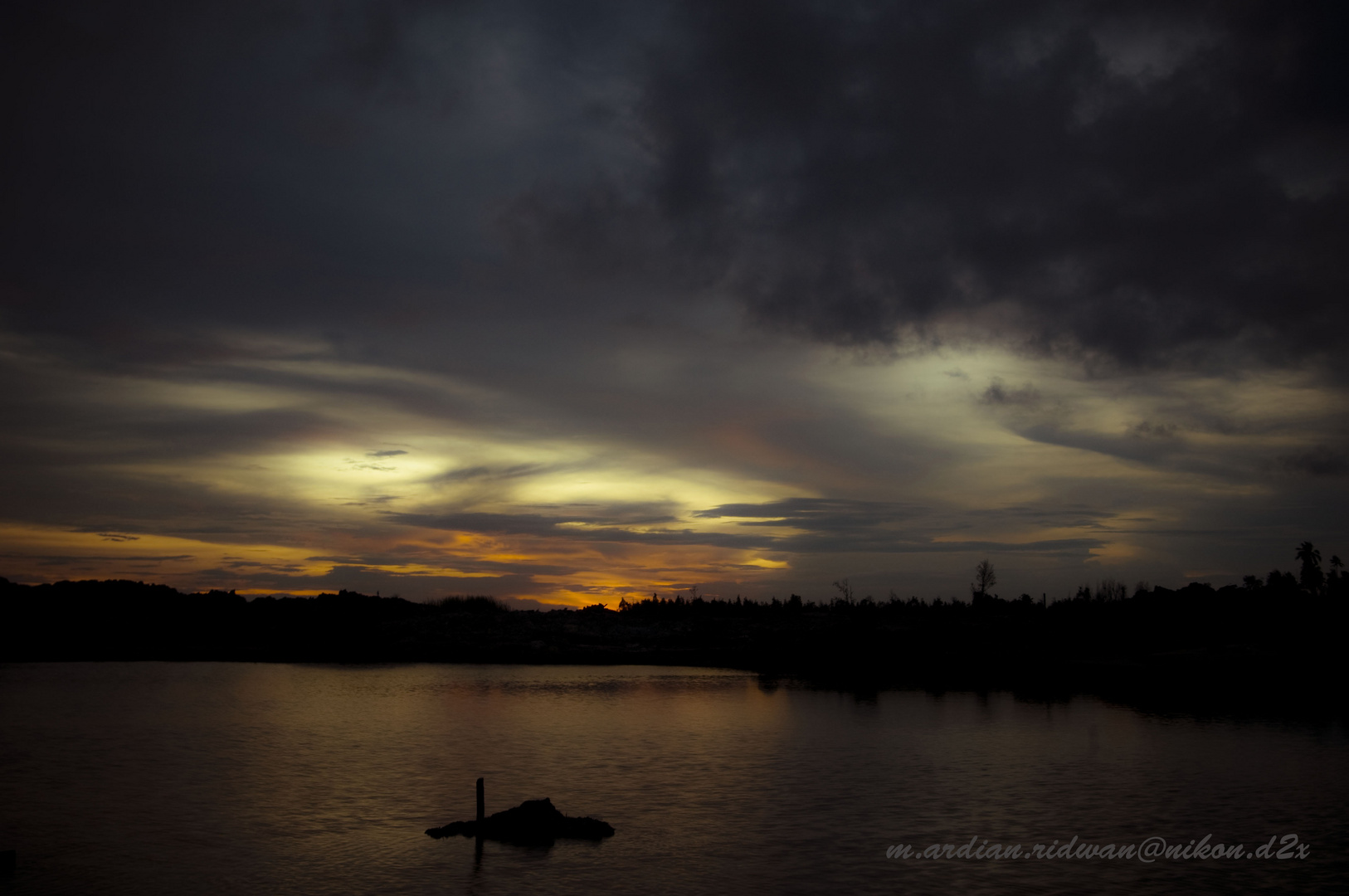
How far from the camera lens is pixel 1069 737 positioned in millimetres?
49562

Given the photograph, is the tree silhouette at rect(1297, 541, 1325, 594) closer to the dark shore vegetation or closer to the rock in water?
the dark shore vegetation

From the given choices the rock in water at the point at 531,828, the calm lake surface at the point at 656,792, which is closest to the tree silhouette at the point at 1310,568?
the calm lake surface at the point at 656,792

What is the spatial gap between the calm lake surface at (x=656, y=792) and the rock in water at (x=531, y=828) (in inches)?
21.6

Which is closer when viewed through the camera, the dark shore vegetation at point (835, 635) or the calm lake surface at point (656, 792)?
the calm lake surface at point (656, 792)

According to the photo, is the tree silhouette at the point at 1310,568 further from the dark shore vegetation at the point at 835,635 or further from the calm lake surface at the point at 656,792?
the calm lake surface at the point at 656,792

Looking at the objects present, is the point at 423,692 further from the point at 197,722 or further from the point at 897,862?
the point at 897,862

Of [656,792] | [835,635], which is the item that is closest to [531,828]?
[656,792]

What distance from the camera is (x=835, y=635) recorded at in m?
109

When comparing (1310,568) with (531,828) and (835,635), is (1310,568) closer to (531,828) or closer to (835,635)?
(835,635)

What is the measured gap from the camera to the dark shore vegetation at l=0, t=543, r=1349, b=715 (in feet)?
255

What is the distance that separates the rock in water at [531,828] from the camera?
86.1ft

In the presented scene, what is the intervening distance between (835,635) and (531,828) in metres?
86.5

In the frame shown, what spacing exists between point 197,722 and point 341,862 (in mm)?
33720

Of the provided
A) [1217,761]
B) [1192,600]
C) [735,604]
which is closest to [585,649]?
[735,604]
